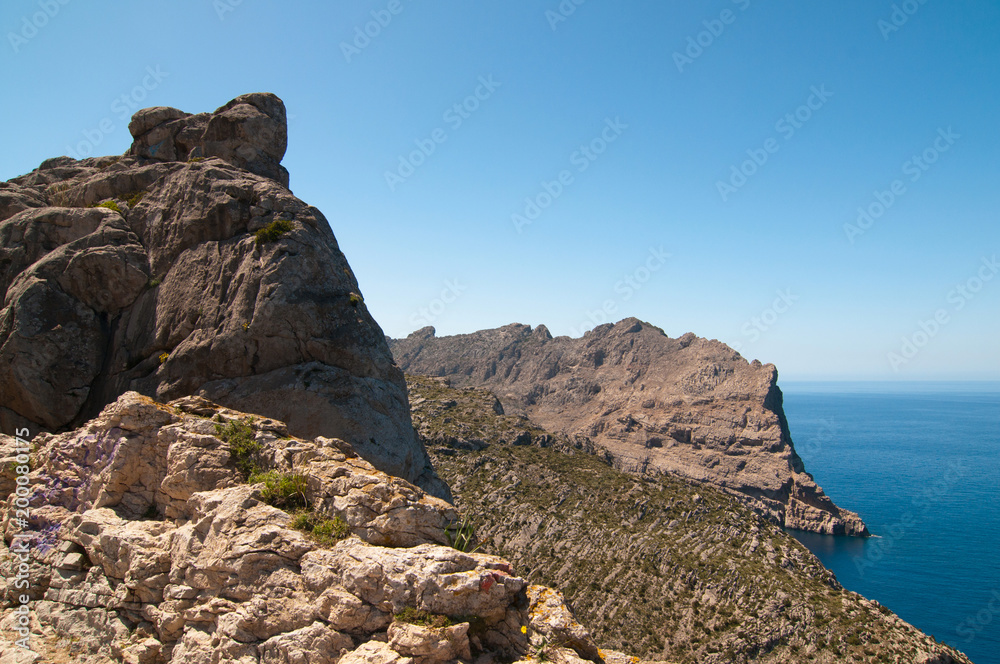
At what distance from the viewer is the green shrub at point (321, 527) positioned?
31.4 feet

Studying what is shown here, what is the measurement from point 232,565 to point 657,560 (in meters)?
57.1

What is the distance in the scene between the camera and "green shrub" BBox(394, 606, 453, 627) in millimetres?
7910

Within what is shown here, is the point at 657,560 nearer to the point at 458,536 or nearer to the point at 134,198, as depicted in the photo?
the point at 458,536

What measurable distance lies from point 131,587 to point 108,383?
1084cm

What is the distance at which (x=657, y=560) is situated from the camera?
5859 centimetres

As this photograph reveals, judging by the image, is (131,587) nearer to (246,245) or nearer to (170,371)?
(170,371)

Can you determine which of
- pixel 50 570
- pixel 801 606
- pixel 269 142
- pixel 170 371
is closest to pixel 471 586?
pixel 50 570

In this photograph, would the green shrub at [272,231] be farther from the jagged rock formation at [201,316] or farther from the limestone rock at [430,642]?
the limestone rock at [430,642]

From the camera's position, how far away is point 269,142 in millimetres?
25188

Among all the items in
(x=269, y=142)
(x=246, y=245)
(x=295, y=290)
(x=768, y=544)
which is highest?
(x=269, y=142)

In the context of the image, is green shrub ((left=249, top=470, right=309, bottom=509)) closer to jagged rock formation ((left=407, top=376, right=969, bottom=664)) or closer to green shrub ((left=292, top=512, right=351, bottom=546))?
green shrub ((left=292, top=512, right=351, bottom=546))

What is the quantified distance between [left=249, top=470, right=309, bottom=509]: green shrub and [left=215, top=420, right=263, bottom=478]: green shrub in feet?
3.58

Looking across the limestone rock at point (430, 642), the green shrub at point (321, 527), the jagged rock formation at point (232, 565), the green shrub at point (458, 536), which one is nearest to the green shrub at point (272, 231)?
the jagged rock formation at point (232, 565)

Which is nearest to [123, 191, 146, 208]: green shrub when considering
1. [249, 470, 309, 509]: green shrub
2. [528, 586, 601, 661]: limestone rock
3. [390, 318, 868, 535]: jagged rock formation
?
[249, 470, 309, 509]: green shrub
